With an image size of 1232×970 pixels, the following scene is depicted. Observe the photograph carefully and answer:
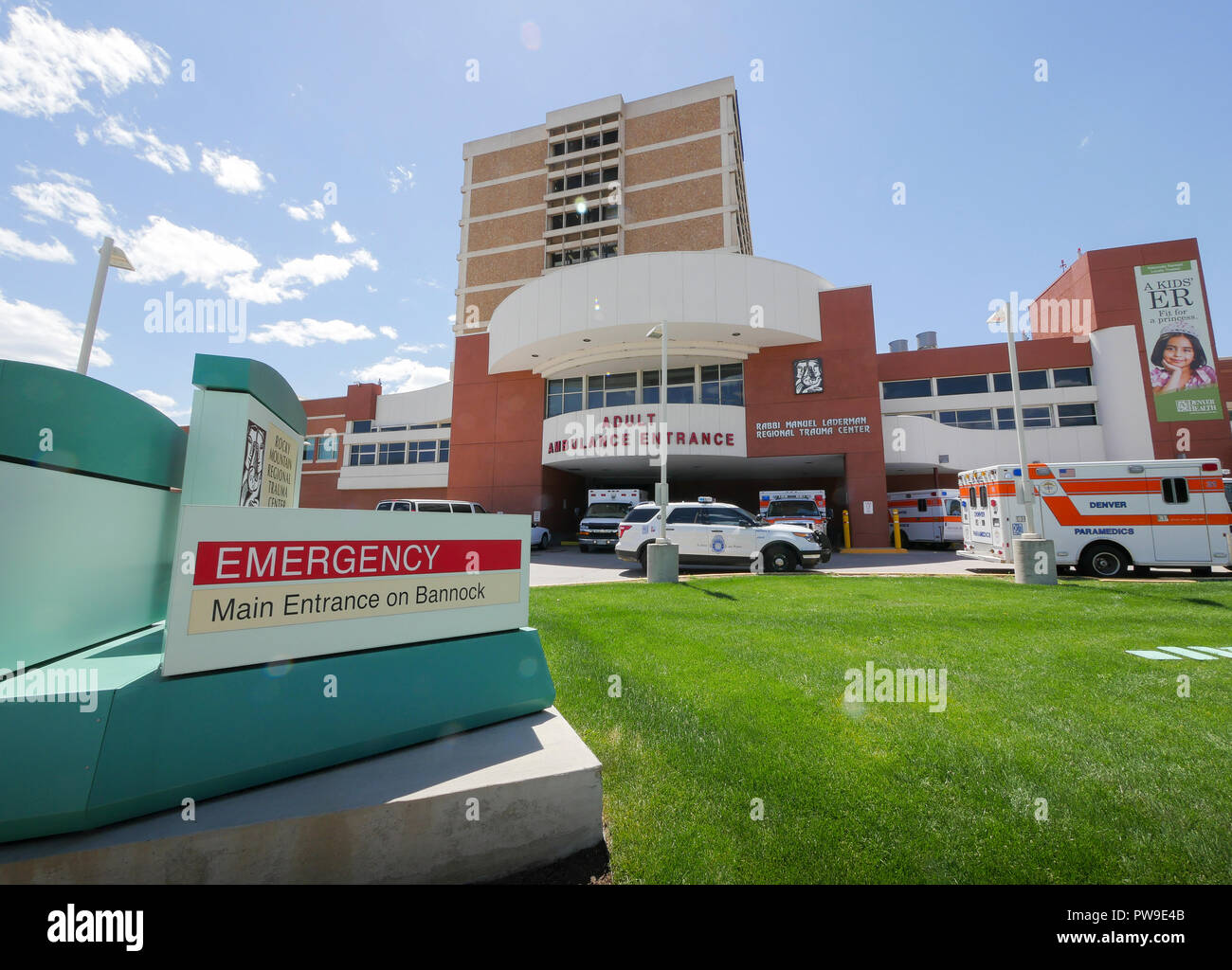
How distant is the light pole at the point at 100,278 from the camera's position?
574cm

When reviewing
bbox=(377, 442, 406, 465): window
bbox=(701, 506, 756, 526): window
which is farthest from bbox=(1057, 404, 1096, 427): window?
bbox=(377, 442, 406, 465): window

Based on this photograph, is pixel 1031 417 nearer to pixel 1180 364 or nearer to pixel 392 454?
pixel 1180 364

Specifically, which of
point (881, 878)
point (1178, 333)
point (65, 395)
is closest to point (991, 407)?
point (1178, 333)

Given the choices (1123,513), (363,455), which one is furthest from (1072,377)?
(363,455)

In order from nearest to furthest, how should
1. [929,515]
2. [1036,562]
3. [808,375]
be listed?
[1036,562] < [929,515] < [808,375]

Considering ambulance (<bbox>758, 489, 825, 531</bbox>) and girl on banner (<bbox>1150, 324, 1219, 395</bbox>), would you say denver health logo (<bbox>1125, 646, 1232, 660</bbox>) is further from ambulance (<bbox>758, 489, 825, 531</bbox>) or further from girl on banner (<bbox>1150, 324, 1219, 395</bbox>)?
girl on banner (<bbox>1150, 324, 1219, 395</bbox>)

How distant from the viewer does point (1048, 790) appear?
2727 millimetres

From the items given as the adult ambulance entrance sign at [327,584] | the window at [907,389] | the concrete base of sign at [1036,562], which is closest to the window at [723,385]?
the window at [907,389]

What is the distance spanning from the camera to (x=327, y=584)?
2.66m

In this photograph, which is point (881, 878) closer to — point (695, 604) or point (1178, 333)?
point (695, 604)

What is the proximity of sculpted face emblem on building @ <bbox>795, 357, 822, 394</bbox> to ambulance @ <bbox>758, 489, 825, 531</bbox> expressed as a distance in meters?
4.91

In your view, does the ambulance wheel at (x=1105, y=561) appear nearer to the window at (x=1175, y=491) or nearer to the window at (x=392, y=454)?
the window at (x=1175, y=491)

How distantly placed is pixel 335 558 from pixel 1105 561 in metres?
16.6

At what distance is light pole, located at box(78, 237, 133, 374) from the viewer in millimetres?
5743
